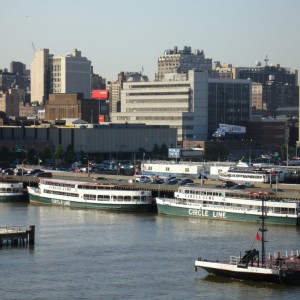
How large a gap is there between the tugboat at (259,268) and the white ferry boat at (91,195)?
32.3 m

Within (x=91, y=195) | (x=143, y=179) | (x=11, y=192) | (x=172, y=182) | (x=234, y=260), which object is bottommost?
(x=234, y=260)

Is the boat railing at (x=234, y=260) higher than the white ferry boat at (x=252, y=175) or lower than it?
lower

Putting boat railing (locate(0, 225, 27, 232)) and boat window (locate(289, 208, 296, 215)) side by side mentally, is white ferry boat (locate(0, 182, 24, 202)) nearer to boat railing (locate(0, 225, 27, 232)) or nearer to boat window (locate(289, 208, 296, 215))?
boat railing (locate(0, 225, 27, 232))

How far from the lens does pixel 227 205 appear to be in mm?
84125

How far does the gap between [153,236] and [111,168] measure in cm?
6143

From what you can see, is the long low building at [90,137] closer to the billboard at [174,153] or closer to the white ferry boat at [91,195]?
the billboard at [174,153]

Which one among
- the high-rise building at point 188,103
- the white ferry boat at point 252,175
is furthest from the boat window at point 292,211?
the high-rise building at point 188,103

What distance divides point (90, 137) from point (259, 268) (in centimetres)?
10623

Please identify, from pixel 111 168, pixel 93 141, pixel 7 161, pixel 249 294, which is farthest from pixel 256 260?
pixel 93 141

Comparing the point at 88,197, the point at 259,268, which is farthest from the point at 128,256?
the point at 88,197

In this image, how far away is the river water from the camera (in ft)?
185

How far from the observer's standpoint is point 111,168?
13562cm

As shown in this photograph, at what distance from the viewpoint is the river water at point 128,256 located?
5650cm

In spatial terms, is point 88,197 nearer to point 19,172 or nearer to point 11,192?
point 11,192
